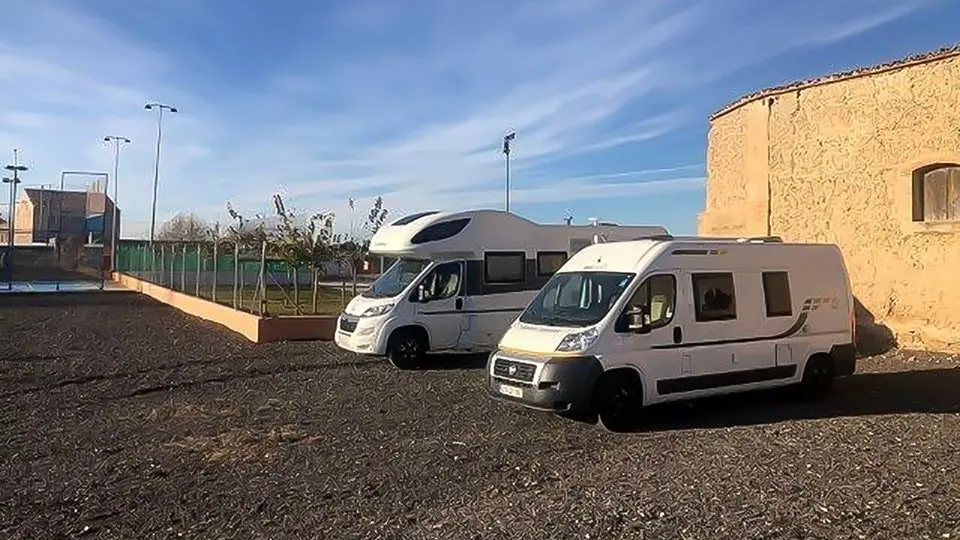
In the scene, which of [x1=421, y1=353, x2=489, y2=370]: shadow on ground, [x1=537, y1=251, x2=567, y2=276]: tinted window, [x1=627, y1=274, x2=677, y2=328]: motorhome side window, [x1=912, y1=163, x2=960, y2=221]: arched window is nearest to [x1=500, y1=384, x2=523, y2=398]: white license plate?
[x1=627, y1=274, x2=677, y2=328]: motorhome side window

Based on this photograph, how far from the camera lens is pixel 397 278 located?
15188 mm

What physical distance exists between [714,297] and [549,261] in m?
5.81

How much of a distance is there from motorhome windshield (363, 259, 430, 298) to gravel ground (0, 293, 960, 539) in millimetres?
1973

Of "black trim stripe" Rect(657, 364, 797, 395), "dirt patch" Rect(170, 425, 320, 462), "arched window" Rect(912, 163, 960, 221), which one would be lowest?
"dirt patch" Rect(170, 425, 320, 462)

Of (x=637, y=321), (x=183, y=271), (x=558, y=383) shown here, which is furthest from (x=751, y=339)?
(x=183, y=271)

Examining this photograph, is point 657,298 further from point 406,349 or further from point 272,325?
point 272,325

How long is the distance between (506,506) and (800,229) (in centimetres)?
1244

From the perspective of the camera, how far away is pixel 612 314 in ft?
31.0

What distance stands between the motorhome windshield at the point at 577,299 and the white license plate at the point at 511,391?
861mm

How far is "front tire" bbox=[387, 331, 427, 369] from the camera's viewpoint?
14.5 meters

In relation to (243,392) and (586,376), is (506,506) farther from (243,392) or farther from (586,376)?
(243,392)

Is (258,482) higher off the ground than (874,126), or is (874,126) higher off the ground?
(874,126)

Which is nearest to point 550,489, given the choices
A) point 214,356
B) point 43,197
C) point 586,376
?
point 586,376

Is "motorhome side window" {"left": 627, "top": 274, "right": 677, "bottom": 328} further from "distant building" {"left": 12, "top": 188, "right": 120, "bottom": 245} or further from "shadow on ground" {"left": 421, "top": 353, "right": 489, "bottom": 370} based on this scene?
"distant building" {"left": 12, "top": 188, "right": 120, "bottom": 245}
